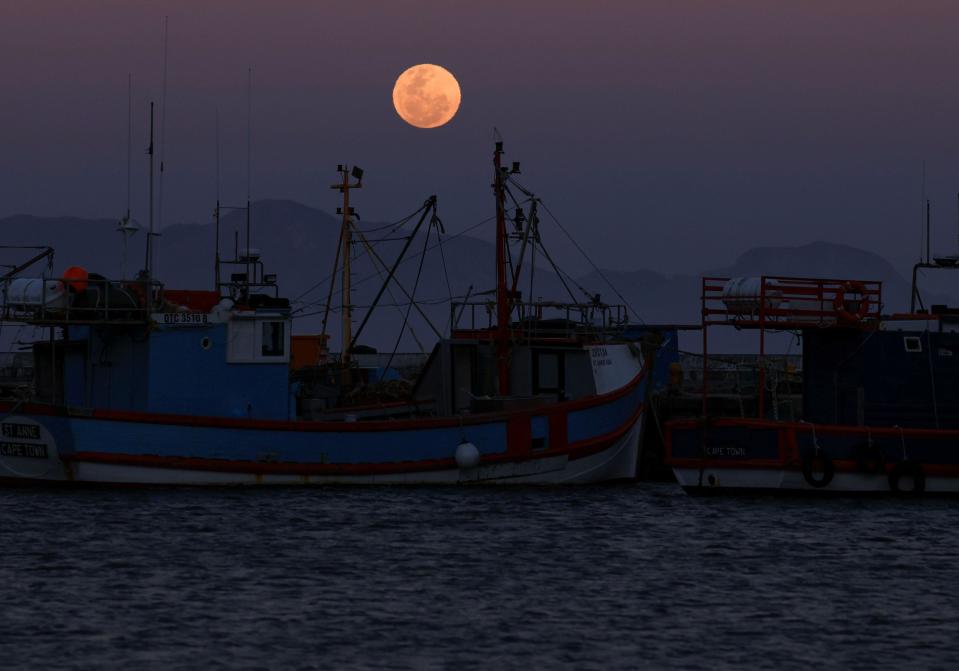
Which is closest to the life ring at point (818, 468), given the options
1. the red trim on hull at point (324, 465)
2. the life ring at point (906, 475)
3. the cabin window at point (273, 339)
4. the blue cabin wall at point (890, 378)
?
the life ring at point (906, 475)

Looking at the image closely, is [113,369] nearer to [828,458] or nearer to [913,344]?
[828,458]

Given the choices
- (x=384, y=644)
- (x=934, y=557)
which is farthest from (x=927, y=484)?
(x=384, y=644)

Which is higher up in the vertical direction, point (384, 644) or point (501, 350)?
point (501, 350)

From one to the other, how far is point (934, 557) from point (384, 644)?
41.9 feet

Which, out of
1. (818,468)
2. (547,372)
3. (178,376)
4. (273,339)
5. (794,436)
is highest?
(273,339)

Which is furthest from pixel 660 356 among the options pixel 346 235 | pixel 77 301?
pixel 77 301

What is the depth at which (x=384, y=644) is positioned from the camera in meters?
22.6

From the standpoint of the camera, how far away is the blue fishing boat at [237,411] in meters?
37.1

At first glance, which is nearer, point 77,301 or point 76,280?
point 76,280

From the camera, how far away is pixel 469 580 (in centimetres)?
2795

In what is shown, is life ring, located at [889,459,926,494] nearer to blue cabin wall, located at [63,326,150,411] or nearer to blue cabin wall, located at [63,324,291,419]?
blue cabin wall, located at [63,324,291,419]

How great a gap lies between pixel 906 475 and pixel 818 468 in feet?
6.50

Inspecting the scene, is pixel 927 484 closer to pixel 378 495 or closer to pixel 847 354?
pixel 847 354

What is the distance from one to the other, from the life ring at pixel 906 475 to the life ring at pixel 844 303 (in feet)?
12.1
